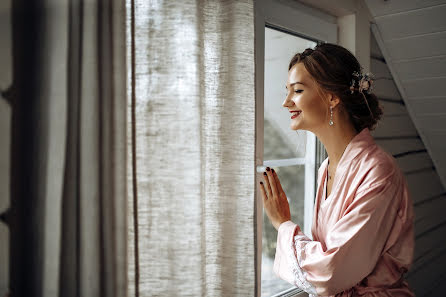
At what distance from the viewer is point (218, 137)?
99cm

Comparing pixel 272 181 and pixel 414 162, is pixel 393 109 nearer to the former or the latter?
pixel 414 162

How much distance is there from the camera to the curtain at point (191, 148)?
0.82m

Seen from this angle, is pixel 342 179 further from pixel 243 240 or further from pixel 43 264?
pixel 43 264

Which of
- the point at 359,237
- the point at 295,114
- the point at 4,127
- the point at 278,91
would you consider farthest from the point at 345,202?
the point at 4,127

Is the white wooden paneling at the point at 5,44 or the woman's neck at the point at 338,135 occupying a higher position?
the white wooden paneling at the point at 5,44

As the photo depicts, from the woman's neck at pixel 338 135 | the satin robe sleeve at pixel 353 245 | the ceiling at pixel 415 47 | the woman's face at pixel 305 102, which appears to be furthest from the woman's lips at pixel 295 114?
the ceiling at pixel 415 47

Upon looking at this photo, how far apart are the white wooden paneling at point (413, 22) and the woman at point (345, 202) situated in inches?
34.0

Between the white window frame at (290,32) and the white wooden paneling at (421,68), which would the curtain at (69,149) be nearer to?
the white window frame at (290,32)

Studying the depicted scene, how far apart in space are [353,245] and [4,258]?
84cm

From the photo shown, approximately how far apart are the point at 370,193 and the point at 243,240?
15.7 inches

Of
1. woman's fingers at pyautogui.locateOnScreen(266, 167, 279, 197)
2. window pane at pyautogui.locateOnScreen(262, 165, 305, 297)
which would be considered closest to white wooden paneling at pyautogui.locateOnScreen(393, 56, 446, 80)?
window pane at pyautogui.locateOnScreen(262, 165, 305, 297)

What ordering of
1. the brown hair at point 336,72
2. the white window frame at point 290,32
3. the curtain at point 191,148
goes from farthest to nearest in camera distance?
the white window frame at point 290,32 < the brown hair at point 336,72 < the curtain at point 191,148

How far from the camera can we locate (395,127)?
6.81ft

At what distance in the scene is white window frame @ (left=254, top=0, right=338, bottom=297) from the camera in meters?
1.27
